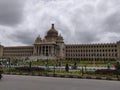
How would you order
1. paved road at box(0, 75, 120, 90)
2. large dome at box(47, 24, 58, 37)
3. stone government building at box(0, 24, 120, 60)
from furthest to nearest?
large dome at box(47, 24, 58, 37), stone government building at box(0, 24, 120, 60), paved road at box(0, 75, 120, 90)

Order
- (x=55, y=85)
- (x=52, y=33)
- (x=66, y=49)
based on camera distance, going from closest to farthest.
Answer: (x=55, y=85) < (x=66, y=49) < (x=52, y=33)

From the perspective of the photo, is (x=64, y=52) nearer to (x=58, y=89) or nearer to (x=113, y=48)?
(x=113, y=48)

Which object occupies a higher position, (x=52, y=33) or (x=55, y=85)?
(x=52, y=33)

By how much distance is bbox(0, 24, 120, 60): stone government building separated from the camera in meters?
112

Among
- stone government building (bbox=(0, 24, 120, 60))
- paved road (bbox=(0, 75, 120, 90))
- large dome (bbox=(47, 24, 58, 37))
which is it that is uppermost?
large dome (bbox=(47, 24, 58, 37))

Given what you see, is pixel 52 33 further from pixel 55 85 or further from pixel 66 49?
pixel 55 85

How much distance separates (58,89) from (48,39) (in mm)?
110687

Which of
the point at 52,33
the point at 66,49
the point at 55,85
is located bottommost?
the point at 55,85

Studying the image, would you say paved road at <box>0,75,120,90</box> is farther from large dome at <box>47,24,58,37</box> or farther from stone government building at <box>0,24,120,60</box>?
large dome at <box>47,24,58,37</box>

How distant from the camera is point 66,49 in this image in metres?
122

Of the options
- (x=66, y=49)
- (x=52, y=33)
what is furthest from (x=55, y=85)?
(x=52, y=33)

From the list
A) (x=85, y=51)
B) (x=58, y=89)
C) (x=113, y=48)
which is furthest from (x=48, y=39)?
(x=58, y=89)

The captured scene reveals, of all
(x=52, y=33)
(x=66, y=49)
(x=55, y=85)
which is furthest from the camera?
(x=52, y=33)

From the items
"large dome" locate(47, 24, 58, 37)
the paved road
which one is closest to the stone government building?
"large dome" locate(47, 24, 58, 37)
